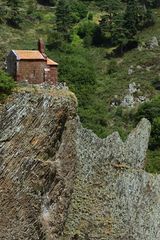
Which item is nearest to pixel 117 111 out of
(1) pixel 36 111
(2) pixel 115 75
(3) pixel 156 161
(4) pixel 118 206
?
(2) pixel 115 75

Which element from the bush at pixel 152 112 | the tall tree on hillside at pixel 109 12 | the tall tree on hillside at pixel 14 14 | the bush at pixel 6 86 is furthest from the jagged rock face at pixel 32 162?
the tall tree on hillside at pixel 14 14

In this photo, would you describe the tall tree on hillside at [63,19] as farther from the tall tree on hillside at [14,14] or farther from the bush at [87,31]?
the tall tree on hillside at [14,14]

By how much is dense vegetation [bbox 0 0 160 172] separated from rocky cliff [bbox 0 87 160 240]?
4179cm

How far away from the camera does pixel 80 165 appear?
20297mm

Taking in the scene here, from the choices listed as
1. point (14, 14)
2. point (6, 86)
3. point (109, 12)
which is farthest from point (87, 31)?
point (6, 86)

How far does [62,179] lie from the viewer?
60.8 ft

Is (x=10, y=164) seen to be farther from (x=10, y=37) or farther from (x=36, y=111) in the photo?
(x=10, y=37)

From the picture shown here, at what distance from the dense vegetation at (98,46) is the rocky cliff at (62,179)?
137 ft

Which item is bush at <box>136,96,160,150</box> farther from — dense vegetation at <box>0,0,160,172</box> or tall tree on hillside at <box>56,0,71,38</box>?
tall tree on hillside at <box>56,0,71,38</box>

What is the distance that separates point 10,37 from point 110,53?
13.3 meters

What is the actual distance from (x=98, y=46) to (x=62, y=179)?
88.1 metres

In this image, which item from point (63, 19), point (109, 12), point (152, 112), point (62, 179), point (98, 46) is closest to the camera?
point (62, 179)

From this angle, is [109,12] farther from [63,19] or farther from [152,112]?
[152,112]

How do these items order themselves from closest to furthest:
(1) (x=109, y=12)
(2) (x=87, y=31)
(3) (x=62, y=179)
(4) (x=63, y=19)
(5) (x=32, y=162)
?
1. (5) (x=32, y=162)
2. (3) (x=62, y=179)
3. (2) (x=87, y=31)
4. (4) (x=63, y=19)
5. (1) (x=109, y=12)
